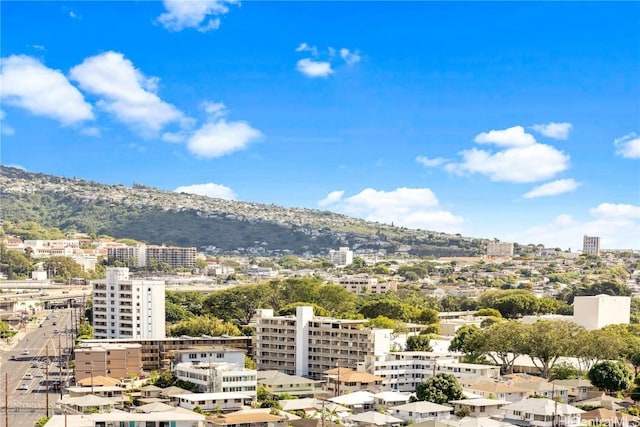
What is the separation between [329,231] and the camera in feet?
580

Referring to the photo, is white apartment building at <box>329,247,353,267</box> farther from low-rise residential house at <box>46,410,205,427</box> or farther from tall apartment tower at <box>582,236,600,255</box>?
low-rise residential house at <box>46,410,205,427</box>

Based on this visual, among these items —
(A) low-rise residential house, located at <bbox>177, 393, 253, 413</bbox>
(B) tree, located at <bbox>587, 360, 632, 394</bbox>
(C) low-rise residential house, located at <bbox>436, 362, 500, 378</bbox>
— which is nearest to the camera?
(A) low-rise residential house, located at <bbox>177, 393, 253, 413</bbox>

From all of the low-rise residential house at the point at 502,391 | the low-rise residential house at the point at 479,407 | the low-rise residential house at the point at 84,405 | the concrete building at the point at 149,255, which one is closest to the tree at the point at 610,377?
the low-rise residential house at the point at 502,391

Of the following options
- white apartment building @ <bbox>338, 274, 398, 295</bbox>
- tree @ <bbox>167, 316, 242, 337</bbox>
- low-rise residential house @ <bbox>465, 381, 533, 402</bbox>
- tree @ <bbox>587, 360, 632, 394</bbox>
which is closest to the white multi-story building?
low-rise residential house @ <bbox>465, 381, 533, 402</bbox>

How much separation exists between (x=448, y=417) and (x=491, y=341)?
400 inches

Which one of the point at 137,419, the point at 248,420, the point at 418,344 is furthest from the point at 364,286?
the point at 137,419

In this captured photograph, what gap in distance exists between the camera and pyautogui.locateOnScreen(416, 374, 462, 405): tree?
29.5m

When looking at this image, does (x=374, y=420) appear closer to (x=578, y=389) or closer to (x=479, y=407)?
(x=479, y=407)

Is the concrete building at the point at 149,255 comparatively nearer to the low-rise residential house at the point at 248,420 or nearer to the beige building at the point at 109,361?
the beige building at the point at 109,361

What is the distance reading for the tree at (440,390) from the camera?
96.9ft

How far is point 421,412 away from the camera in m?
27.5

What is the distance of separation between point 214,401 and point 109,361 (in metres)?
8.68

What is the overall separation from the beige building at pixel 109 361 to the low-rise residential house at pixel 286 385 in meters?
6.16

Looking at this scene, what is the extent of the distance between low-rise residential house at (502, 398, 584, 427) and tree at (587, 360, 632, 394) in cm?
497
